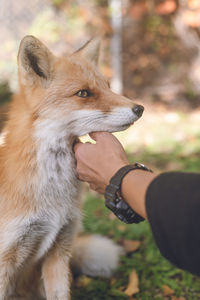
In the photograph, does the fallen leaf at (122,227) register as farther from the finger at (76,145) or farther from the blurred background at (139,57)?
the finger at (76,145)

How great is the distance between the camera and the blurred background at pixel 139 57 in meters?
4.18

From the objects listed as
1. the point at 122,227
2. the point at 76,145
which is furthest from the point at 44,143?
the point at 122,227

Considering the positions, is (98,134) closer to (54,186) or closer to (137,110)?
(137,110)

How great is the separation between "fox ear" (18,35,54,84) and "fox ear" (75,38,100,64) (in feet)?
0.99

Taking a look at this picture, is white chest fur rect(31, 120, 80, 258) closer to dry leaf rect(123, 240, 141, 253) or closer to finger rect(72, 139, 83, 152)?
finger rect(72, 139, 83, 152)

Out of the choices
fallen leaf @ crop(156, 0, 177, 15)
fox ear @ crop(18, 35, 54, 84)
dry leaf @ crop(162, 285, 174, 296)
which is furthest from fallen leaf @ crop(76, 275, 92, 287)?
fallen leaf @ crop(156, 0, 177, 15)

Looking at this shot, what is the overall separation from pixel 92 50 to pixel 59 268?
139 cm

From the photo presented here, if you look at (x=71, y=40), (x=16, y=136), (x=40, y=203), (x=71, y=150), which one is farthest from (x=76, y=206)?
(x=71, y=40)

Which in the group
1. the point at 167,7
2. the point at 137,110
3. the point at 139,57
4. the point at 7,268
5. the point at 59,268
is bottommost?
the point at 59,268

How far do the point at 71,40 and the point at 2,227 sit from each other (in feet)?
14.9

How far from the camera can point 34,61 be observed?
66.3 inches

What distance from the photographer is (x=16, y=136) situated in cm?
171

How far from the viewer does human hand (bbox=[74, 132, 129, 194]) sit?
4.65ft

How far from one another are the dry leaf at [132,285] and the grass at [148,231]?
3 centimetres
